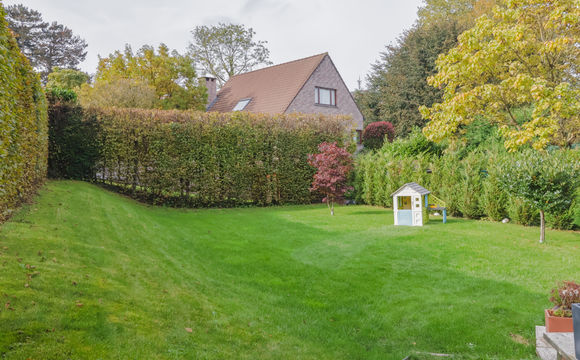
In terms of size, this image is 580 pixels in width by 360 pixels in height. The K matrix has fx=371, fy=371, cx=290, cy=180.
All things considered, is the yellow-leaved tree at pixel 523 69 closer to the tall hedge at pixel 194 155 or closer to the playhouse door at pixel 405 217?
the playhouse door at pixel 405 217

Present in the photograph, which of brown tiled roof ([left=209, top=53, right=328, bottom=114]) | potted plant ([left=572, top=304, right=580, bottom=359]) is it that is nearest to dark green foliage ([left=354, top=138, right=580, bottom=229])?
potted plant ([left=572, top=304, right=580, bottom=359])

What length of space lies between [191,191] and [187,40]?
32.8 metres

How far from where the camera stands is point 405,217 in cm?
1148

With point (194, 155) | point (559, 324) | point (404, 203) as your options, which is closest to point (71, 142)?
point (194, 155)

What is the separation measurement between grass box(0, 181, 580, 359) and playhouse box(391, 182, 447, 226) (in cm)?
138

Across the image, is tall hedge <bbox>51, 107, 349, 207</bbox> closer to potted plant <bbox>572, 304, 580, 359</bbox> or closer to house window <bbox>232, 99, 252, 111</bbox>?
house window <bbox>232, 99, 252, 111</bbox>

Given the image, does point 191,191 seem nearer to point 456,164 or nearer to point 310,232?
point 310,232

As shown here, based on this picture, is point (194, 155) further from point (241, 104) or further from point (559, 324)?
point (241, 104)

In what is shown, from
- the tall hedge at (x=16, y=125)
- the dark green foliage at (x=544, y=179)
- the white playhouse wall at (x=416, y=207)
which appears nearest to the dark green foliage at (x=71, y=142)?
the tall hedge at (x=16, y=125)

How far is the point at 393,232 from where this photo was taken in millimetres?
10383

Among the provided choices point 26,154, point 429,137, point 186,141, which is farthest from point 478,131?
point 26,154

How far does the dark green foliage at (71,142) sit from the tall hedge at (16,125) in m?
3.96

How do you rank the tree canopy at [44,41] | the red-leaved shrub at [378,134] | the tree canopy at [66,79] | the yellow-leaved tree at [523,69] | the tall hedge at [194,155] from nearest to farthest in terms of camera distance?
the yellow-leaved tree at [523,69] < the tall hedge at [194,155] < the tree canopy at [66,79] < the red-leaved shrub at [378,134] < the tree canopy at [44,41]

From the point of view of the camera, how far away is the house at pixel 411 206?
1129 centimetres
